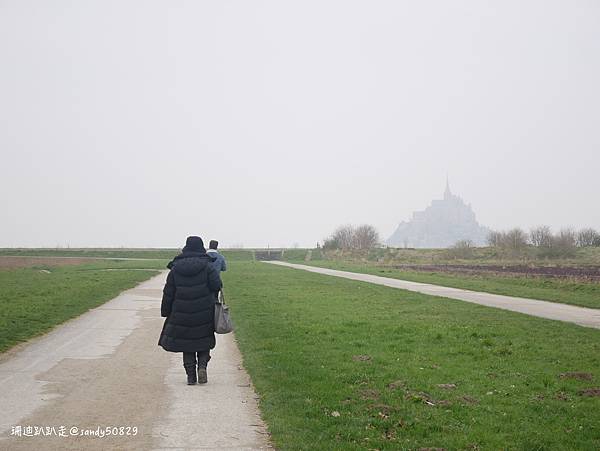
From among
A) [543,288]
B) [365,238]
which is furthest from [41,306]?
[365,238]

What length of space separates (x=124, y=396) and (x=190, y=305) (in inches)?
74.5

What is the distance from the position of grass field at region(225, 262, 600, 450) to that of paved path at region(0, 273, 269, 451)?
522 mm

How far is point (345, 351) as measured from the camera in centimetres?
1320

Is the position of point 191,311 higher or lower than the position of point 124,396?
higher

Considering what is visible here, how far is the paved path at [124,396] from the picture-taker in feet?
22.9

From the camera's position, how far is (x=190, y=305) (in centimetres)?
1038

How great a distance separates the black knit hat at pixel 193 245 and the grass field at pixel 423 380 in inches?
98.3

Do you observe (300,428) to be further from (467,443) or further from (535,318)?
(535,318)

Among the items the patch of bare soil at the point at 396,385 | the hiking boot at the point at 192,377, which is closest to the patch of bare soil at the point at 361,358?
the patch of bare soil at the point at 396,385

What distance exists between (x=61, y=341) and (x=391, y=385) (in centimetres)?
890

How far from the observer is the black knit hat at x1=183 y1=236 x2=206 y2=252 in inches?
428

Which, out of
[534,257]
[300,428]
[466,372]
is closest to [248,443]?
[300,428]

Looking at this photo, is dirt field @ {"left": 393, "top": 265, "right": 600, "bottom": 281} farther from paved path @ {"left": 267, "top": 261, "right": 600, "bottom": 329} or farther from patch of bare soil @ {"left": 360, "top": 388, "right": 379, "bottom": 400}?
patch of bare soil @ {"left": 360, "top": 388, "right": 379, "bottom": 400}

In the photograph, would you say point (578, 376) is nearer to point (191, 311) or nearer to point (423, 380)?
point (423, 380)
